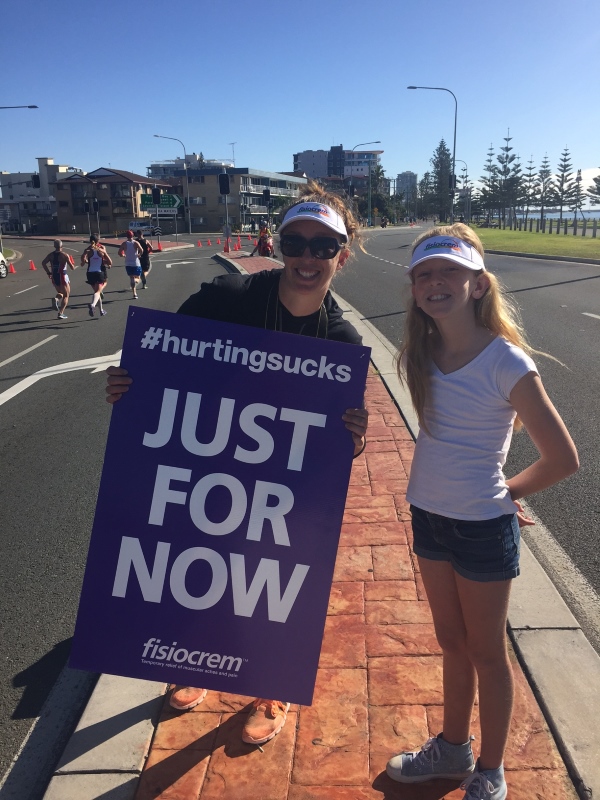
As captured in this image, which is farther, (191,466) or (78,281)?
(78,281)

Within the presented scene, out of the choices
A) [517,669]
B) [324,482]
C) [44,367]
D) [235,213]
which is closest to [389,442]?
[517,669]

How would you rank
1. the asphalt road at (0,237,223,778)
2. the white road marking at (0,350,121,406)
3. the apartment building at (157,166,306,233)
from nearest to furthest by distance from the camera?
the asphalt road at (0,237,223,778) → the white road marking at (0,350,121,406) → the apartment building at (157,166,306,233)

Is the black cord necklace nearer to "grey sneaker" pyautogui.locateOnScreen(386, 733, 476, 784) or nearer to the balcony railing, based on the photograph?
"grey sneaker" pyautogui.locateOnScreen(386, 733, 476, 784)

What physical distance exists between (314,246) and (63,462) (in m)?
4.19

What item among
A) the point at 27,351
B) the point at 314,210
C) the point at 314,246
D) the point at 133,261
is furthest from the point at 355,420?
the point at 133,261

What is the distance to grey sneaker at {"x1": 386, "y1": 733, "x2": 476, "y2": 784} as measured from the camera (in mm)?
2219

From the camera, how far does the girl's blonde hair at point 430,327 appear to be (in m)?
2.06

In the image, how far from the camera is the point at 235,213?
106125 millimetres

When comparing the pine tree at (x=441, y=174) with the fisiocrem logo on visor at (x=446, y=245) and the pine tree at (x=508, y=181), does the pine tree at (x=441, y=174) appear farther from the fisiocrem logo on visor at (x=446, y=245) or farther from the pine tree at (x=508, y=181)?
the fisiocrem logo on visor at (x=446, y=245)

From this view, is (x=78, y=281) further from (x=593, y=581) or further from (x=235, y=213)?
(x=235, y=213)

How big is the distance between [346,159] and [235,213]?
98284mm

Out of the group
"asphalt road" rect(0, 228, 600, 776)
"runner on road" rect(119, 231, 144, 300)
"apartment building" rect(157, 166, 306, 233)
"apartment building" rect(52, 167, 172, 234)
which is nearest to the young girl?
"asphalt road" rect(0, 228, 600, 776)

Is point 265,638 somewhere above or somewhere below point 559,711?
above

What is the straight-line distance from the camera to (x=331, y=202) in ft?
8.33
